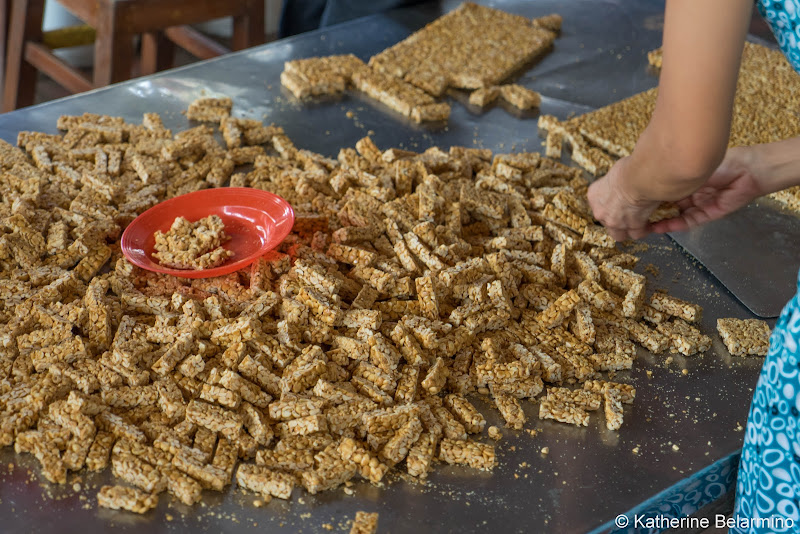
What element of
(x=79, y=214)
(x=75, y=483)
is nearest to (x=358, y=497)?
(x=75, y=483)

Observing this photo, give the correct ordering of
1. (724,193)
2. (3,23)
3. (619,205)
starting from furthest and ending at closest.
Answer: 1. (3,23)
2. (724,193)
3. (619,205)

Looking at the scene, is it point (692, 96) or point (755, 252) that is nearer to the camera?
point (692, 96)

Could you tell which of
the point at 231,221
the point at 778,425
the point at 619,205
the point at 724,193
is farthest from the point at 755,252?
the point at 231,221

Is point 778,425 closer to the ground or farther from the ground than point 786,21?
closer to the ground

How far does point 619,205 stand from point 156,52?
3.03m

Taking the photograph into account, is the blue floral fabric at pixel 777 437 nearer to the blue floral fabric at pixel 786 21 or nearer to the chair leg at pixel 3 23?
the blue floral fabric at pixel 786 21

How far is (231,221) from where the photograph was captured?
6.76ft

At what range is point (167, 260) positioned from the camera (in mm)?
1864

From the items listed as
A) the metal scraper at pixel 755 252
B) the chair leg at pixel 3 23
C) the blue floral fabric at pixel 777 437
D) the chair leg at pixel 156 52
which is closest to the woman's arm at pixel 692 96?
the blue floral fabric at pixel 777 437

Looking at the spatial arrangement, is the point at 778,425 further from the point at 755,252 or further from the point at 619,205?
the point at 755,252

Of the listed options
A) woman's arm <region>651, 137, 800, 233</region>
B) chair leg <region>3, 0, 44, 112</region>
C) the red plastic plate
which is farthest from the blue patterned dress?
chair leg <region>3, 0, 44, 112</region>

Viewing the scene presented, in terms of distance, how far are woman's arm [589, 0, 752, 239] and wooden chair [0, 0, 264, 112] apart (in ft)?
8.65

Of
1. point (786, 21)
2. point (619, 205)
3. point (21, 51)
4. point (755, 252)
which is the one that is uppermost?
point (786, 21)

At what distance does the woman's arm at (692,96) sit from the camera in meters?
1.11
